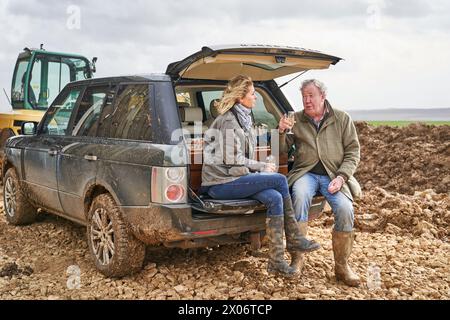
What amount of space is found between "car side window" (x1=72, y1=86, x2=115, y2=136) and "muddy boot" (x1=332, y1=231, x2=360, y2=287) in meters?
2.50

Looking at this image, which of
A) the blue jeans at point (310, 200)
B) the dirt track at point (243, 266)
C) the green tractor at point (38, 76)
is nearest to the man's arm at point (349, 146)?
the blue jeans at point (310, 200)

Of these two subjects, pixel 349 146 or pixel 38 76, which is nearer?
pixel 349 146

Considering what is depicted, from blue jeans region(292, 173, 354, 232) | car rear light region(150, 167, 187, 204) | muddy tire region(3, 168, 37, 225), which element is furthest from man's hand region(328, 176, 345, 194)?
muddy tire region(3, 168, 37, 225)

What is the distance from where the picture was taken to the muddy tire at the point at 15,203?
6.84m

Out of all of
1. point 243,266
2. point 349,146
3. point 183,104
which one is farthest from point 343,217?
point 183,104

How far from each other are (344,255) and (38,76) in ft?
29.3

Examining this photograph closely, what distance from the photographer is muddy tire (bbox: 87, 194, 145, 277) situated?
4.60 metres

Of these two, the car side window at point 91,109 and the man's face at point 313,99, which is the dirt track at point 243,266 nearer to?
the car side window at point 91,109

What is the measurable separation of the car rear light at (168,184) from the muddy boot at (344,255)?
59.6 inches

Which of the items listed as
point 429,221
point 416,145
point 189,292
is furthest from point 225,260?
point 416,145

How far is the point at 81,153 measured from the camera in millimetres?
5188

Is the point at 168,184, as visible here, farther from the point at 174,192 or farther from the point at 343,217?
the point at 343,217

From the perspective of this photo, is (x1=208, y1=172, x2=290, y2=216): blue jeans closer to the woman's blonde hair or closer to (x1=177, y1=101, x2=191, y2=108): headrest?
the woman's blonde hair

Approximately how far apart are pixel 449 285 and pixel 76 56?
9.45 m
